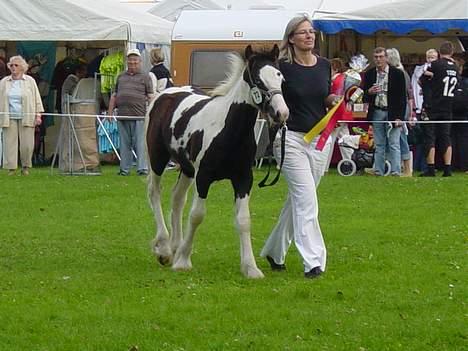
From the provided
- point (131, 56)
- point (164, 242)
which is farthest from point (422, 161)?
→ point (164, 242)

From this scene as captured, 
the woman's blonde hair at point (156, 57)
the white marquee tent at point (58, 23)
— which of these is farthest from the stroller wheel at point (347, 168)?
the white marquee tent at point (58, 23)

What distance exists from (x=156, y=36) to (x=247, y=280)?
14.6 metres

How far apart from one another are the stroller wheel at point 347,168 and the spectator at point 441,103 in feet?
3.86

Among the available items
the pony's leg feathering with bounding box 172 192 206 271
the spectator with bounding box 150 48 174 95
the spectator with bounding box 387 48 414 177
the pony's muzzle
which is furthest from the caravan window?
the pony's muzzle

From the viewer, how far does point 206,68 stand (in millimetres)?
22391

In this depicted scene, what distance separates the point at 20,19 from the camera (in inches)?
863

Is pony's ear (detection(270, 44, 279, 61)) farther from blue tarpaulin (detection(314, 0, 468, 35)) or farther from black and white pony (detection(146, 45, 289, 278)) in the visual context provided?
blue tarpaulin (detection(314, 0, 468, 35))

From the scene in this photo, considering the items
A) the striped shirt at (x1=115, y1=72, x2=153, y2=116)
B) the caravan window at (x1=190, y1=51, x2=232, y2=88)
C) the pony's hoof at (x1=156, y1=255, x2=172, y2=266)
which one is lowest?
the pony's hoof at (x1=156, y1=255, x2=172, y2=266)

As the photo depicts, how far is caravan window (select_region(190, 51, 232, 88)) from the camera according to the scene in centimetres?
2223

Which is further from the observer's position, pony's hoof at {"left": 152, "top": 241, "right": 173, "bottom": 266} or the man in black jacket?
the man in black jacket

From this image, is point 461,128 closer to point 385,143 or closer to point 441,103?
point 441,103

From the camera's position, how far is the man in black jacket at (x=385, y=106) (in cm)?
1897

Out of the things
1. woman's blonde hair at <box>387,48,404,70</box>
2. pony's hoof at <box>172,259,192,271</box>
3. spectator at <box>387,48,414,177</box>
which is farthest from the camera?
spectator at <box>387,48,414,177</box>

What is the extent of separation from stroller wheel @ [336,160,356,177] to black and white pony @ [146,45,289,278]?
372 inches
